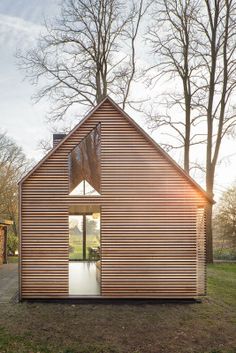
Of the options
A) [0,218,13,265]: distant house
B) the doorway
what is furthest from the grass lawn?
[0,218,13,265]: distant house

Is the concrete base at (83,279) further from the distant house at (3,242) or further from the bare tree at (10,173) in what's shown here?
the bare tree at (10,173)

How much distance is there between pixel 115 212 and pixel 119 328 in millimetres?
3290

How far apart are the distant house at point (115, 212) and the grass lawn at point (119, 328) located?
2.09 feet

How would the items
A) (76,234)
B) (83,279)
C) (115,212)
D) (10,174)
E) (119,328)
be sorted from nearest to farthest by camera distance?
(119,328) → (115,212) → (83,279) → (76,234) → (10,174)

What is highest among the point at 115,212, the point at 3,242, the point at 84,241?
the point at 115,212

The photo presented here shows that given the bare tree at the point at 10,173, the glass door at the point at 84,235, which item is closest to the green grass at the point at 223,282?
the glass door at the point at 84,235

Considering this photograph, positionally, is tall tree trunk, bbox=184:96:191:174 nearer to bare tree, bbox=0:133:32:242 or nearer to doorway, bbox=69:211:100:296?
doorway, bbox=69:211:100:296

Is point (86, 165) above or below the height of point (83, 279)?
above

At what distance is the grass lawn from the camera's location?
22.1 ft

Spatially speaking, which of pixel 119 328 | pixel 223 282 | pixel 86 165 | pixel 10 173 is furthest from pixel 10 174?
pixel 119 328

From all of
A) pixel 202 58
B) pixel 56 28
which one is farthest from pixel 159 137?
pixel 56 28

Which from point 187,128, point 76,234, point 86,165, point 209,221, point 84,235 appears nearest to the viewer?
point 86,165

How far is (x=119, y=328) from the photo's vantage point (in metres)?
7.75

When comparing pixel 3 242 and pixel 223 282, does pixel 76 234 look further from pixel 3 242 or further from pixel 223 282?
pixel 223 282
